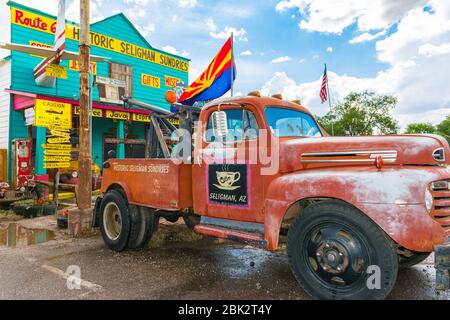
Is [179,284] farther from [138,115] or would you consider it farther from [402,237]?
[138,115]

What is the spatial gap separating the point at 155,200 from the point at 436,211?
3.51 meters

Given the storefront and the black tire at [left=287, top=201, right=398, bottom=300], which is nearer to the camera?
the black tire at [left=287, top=201, right=398, bottom=300]

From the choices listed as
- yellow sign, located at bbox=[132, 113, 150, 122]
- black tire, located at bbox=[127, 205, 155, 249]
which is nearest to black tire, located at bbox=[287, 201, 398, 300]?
black tire, located at bbox=[127, 205, 155, 249]

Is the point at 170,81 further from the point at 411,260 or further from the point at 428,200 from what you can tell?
the point at 428,200

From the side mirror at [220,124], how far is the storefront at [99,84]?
5.70 m

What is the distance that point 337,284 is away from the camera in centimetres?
325

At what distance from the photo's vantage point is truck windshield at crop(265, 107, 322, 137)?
4254 mm

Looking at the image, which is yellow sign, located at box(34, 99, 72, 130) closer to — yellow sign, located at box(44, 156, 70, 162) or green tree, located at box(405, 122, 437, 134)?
yellow sign, located at box(44, 156, 70, 162)

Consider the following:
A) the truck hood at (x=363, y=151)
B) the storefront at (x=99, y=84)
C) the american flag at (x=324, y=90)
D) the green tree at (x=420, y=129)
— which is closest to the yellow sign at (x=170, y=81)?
the storefront at (x=99, y=84)

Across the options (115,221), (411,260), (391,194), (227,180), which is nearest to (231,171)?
(227,180)

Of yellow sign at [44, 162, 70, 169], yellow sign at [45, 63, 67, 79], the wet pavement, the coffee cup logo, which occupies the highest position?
yellow sign at [45, 63, 67, 79]

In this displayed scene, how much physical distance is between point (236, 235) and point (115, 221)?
283 centimetres

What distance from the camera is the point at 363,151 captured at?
133 inches

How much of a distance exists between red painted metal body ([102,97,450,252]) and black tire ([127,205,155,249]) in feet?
1.58
